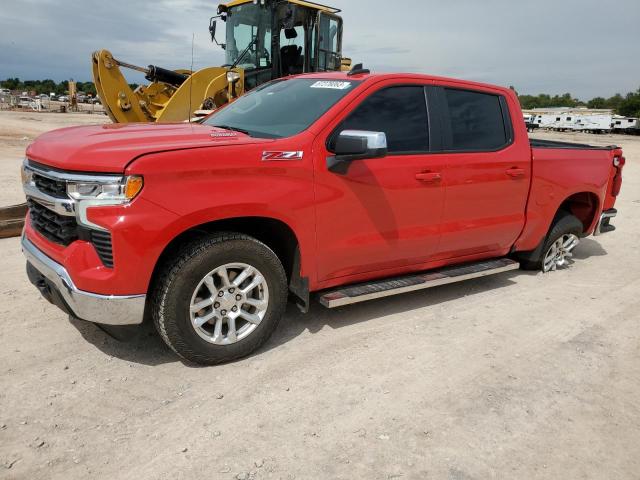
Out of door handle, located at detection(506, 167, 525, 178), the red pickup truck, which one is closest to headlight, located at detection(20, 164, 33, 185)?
the red pickup truck

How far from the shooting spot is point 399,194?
394 centimetres

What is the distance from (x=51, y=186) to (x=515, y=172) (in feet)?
12.4

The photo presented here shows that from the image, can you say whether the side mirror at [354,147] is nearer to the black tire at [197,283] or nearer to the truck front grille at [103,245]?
the black tire at [197,283]

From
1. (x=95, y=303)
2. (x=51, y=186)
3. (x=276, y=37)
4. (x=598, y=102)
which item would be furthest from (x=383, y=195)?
(x=598, y=102)

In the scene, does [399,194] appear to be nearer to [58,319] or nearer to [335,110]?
[335,110]

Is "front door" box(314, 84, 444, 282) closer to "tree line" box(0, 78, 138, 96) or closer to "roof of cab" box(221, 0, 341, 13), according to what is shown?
"roof of cab" box(221, 0, 341, 13)

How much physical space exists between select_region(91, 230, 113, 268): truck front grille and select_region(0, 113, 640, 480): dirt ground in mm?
798

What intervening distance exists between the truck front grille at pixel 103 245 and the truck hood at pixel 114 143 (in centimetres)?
36

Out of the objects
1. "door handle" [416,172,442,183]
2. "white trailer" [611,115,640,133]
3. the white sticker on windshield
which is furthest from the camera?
"white trailer" [611,115,640,133]

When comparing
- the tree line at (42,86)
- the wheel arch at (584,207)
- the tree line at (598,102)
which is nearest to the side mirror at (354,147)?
the wheel arch at (584,207)

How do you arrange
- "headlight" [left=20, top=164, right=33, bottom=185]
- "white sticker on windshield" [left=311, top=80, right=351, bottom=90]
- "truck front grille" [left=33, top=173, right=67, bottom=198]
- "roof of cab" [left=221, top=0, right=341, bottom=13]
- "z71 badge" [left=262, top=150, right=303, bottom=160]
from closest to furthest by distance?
1. "truck front grille" [left=33, top=173, right=67, bottom=198]
2. "z71 badge" [left=262, top=150, right=303, bottom=160]
3. "headlight" [left=20, top=164, right=33, bottom=185]
4. "white sticker on windshield" [left=311, top=80, right=351, bottom=90]
5. "roof of cab" [left=221, top=0, right=341, bottom=13]

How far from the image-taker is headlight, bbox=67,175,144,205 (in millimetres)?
2834

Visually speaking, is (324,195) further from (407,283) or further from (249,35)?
(249,35)

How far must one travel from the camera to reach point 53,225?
325 centimetres
